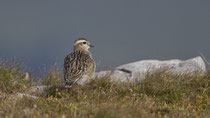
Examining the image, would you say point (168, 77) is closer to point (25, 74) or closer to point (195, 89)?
point (195, 89)

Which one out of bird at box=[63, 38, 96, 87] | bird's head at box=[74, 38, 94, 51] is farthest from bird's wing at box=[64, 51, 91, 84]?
bird's head at box=[74, 38, 94, 51]

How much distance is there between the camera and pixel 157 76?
1164 centimetres

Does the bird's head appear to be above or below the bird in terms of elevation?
above

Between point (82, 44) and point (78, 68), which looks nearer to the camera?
point (78, 68)

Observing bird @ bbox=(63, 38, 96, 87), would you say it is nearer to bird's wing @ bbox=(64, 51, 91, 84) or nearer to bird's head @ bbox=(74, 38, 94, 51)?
bird's wing @ bbox=(64, 51, 91, 84)

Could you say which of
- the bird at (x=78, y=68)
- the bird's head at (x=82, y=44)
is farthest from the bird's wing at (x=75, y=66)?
the bird's head at (x=82, y=44)

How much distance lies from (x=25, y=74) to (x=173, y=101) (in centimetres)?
614

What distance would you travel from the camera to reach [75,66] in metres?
10.4

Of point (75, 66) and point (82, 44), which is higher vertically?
point (82, 44)

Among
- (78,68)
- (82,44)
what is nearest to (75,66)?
(78,68)

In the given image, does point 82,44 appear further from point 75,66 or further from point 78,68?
point 78,68

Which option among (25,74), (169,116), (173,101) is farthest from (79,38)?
(169,116)

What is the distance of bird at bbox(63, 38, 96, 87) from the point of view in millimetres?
9961

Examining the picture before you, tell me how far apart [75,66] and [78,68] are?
15 centimetres
